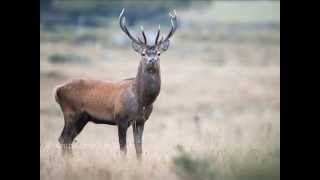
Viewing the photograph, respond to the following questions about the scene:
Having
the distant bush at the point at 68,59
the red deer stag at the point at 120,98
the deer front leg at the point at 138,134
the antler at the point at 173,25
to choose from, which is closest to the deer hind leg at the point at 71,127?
the red deer stag at the point at 120,98

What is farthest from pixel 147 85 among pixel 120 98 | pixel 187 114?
pixel 187 114

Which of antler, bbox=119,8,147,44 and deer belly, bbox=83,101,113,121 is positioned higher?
antler, bbox=119,8,147,44

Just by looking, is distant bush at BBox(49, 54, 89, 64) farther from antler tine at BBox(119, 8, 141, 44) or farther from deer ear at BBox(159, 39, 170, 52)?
deer ear at BBox(159, 39, 170, 52)

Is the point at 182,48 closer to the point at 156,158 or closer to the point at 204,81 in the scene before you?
the point at 204,81

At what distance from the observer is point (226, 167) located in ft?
39.2

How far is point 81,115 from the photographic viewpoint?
12227 mm

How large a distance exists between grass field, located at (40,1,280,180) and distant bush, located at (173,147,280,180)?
1 centimetres

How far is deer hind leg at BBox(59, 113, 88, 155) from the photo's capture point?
40.1 feet

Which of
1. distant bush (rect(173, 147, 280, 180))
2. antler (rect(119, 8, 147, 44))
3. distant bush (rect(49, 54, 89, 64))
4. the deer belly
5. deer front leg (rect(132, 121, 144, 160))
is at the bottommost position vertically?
distant bush (rect(173, 147, 280, 180))

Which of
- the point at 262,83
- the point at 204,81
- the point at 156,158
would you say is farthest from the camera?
the point at 204,81

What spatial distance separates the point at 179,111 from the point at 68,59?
1.58 m

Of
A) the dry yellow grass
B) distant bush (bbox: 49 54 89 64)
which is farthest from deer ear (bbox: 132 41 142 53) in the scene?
distant bush (bbox: 49 54 89 64)
